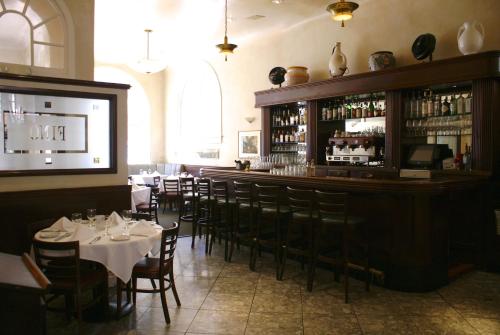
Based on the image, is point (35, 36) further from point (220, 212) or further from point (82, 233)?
point (220, 212)

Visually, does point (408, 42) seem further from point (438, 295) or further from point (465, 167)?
point (438, 295)

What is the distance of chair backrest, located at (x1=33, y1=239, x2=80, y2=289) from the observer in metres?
3.13

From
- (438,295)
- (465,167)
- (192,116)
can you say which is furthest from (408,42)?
(192,116)

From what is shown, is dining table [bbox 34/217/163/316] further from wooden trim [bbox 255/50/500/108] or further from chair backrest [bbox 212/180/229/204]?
wooden trim [bbox 255/50/500/108]

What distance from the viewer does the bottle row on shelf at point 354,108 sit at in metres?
6.64

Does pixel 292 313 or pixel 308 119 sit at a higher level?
pixel 308 119

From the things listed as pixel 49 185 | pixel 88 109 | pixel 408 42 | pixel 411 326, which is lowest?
pixel 411 326

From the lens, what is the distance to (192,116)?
1184 centimetres

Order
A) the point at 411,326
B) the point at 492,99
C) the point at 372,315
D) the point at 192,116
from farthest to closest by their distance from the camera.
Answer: the point at 192,116 → the point at 492,99 → the point at 372,315 → the point at 411,326

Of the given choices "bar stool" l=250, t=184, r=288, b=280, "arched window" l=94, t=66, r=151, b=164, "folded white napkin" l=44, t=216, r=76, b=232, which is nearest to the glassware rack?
"bar stool" l=250, t=184, r=288, b=280

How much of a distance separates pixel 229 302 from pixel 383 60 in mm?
4511

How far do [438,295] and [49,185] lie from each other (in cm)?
453

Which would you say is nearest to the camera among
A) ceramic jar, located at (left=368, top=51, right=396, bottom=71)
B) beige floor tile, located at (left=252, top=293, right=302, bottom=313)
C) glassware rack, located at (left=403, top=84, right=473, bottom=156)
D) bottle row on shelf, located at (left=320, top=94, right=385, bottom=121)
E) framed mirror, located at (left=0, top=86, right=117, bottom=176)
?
beige floor tile, located at (left=252, top=293, right=302, bottom=313)

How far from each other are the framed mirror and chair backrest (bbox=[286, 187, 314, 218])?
222 cm
